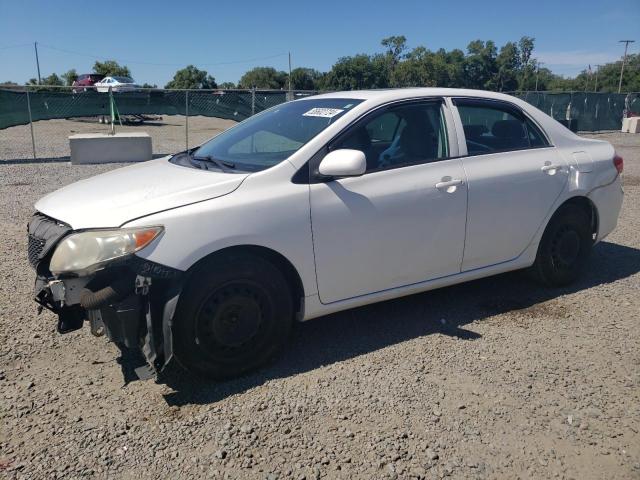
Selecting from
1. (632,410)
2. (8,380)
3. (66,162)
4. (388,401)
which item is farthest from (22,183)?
(632,410)

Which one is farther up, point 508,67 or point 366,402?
point 508,67

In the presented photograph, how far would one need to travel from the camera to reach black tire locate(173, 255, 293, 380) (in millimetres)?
3107

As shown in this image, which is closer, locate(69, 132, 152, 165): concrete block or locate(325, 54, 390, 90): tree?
locate(69, 132, 152, 165): concrete block

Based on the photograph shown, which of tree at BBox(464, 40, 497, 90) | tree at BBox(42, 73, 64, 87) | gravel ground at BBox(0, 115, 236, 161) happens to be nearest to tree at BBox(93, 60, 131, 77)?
tree at BBox(42, 73, 64, 87)

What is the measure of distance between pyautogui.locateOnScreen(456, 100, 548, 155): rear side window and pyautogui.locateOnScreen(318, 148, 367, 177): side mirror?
1.26m

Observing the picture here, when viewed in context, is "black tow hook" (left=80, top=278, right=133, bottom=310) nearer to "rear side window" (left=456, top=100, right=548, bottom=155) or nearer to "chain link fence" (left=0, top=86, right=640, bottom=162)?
"rear side window" (left=456, top=100, right=548, bottom=155)

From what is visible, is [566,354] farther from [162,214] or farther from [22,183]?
[22,183]

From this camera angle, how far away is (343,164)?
336cm

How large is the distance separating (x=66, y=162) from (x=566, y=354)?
13432mm

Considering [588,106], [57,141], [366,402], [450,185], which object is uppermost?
[588,106]

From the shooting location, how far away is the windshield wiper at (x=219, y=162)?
12.0 ft

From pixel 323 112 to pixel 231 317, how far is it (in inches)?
65.1

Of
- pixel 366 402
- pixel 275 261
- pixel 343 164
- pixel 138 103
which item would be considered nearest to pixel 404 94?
pixel 343 164

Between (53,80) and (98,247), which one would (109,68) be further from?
(98,247)
